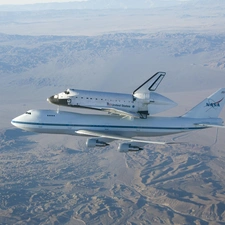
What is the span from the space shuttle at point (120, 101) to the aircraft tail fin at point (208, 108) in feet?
19.4

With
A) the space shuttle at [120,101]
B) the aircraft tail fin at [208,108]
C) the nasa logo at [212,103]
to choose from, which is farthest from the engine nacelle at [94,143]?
the nasa logo at [212,103]

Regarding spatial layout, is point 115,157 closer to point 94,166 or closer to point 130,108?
point 94,166

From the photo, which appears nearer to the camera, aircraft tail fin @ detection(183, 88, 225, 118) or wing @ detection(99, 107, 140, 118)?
wing @ detection(99, 107, 140, 118)

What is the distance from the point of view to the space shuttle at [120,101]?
57.7 metres

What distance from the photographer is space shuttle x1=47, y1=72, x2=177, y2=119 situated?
2272 inches

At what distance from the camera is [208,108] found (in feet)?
208

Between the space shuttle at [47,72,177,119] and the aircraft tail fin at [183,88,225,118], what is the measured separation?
5.90m

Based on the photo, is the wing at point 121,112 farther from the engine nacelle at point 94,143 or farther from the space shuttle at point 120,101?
the engine nacelle at point 94,143

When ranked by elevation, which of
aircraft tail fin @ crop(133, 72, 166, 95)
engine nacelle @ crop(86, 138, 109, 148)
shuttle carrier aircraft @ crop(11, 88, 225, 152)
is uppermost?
aircraft tail fin @ crop(133, 72, 166, 95)

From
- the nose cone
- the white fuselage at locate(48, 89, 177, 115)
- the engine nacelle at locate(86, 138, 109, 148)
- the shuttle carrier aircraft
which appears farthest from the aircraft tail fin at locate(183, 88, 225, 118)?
the nose cone

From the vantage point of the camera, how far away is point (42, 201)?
14512 cm

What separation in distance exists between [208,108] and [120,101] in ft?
44.9

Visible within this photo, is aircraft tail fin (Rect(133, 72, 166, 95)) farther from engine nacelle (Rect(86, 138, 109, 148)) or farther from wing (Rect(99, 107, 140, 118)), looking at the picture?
engine nacelle (Rect(86, 138, 109, 148))

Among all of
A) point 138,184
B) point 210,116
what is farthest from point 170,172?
point 210,116
